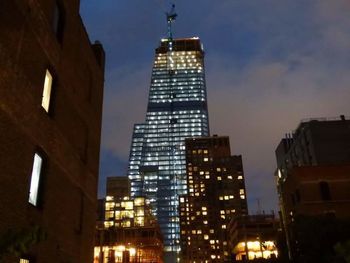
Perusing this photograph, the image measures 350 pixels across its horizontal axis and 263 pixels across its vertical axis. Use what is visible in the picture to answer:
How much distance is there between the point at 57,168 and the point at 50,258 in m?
3.60

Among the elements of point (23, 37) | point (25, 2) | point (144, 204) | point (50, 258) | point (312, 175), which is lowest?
point (50, 258)

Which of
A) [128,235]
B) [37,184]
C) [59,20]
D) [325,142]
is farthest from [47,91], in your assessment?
[128,235]

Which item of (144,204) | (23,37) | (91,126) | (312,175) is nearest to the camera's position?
(23,37)

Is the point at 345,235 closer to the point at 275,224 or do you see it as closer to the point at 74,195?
the point at 74,195

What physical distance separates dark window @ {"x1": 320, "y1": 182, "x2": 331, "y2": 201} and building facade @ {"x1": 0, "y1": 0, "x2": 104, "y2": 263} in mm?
36822

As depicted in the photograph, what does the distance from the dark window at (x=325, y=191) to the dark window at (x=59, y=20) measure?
138ft

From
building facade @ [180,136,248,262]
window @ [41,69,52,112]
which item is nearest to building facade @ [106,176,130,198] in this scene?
building facade @ [180,136,248,262]

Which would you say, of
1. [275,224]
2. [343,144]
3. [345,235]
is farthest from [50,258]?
[275,224]

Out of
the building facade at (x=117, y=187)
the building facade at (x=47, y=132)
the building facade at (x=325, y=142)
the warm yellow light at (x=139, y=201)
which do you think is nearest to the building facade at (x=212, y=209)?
the warm yellow light at (x=139, y=201)

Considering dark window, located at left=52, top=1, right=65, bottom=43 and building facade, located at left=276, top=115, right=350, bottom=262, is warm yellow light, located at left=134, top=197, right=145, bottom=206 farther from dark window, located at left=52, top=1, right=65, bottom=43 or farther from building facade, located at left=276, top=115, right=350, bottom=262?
dark window, located at left=52, top=1, right=65, bottom=43

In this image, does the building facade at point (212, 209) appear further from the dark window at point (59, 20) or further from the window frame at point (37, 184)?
the window frame at point (37, 184)

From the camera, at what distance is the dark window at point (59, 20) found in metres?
17.6

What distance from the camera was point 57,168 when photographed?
16609 mm

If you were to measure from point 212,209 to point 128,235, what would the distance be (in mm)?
106595
